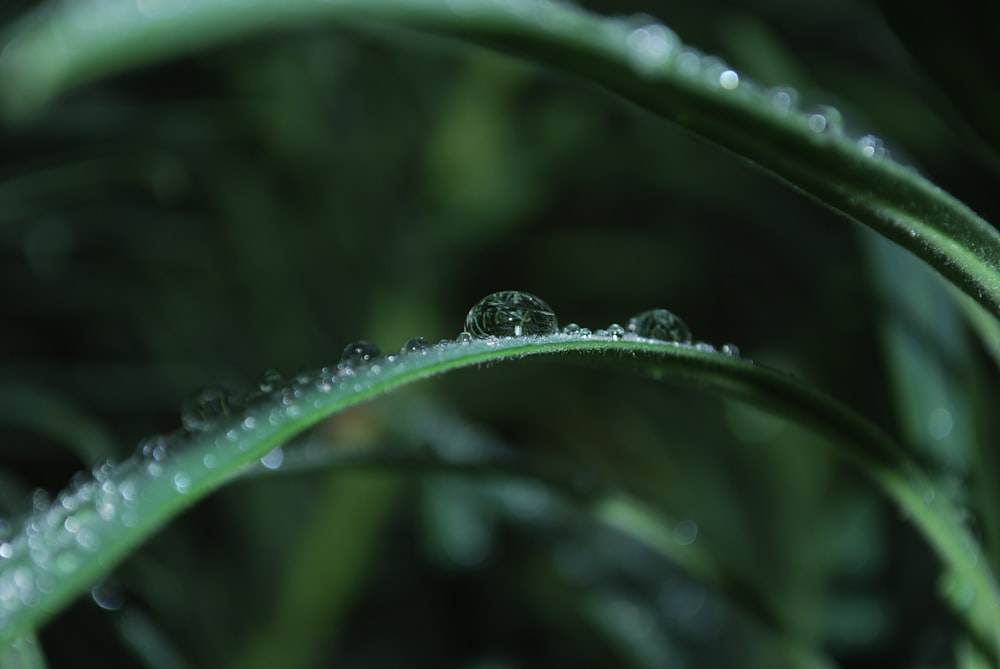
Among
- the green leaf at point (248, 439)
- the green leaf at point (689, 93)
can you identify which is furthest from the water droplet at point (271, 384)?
the green leaf at point (689, 93)

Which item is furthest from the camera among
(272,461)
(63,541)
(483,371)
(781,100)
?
(483,371)

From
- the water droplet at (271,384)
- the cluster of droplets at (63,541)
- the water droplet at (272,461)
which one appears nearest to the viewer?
the cluster of droplets at (63,541)

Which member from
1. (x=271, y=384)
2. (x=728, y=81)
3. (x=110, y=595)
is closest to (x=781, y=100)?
(x=728, y=81)

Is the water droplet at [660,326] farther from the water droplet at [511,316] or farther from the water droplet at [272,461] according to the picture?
the water droplet at [272,461]

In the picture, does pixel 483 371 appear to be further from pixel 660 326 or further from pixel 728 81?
pixel 728 81

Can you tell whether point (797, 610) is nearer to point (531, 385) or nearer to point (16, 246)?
→ point (531, 385)

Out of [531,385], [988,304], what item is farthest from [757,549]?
[988,304]
